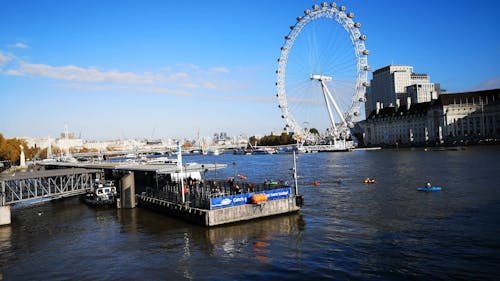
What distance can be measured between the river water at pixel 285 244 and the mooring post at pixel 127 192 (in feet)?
4.47

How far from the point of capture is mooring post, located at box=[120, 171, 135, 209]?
157ft

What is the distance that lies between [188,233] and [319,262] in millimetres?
12151

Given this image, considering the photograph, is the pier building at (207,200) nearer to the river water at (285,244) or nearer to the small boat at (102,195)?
the river water at (285,244)

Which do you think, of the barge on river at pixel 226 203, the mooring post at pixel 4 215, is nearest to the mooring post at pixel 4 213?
the mooring post at pixel 4 215

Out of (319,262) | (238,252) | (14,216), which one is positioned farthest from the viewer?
(14,216)

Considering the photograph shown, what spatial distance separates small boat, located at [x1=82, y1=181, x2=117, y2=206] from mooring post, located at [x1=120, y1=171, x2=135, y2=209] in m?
2.85

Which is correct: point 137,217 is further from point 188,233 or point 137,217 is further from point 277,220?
point 277,220

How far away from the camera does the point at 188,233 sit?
110 feet

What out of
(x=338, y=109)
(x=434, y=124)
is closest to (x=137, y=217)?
(x=338, y=109)

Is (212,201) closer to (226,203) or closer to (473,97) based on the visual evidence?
(226,203)

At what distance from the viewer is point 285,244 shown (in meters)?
29.2

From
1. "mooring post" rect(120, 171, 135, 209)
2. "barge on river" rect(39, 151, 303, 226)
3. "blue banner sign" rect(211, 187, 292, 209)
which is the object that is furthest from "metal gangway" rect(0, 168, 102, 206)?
"blue banner sign" rect(211, 187, 292, 209)

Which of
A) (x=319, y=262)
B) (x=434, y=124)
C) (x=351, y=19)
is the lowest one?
(x=319, y=262)

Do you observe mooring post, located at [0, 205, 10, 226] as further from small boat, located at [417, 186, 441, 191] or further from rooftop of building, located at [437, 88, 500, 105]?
rooftop of building, located at [437, 88, 500, 105]
